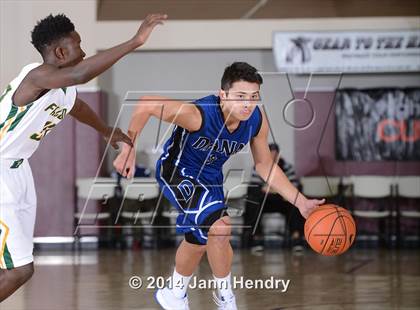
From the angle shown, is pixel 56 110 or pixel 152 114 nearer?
pixel 56 110

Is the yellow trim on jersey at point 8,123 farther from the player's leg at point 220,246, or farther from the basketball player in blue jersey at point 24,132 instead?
the player's leg at point 220,246

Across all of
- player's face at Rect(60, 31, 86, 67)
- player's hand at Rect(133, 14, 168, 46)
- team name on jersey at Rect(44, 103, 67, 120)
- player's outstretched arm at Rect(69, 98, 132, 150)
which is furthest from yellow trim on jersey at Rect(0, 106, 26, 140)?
player's hand at Rect(133, 14, 168, 46)

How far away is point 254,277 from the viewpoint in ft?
29.0

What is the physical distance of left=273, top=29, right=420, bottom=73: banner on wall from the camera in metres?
12.7

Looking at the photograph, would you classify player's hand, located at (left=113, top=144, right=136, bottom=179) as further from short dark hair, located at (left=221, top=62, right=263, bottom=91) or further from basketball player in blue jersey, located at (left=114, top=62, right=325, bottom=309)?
short dark hair, located at (left=221, top=62, right=263, bottom=91)

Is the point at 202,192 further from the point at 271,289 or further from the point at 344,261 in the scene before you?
the point at 344,261

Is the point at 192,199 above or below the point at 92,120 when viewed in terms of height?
below

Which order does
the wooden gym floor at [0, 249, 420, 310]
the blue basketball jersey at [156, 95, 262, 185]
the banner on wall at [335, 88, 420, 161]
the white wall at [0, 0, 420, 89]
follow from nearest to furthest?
the blue basketball jersey at [156, 95, 262, 185]
the wooden gym floor at [0, 249, 420, 310]
the white wall at [0, 0, 420, 89]
the banner on wall at [335, 88, 420, 161]

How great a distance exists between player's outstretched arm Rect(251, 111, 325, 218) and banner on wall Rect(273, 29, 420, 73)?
22.9 ft

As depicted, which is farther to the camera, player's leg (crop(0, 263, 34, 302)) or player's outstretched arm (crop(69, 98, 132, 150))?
player's outstretched arm (crop(69, 98, 132, 150))

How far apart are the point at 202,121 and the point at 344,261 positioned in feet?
17.4

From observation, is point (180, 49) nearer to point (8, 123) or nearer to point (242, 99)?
point (242, 99)

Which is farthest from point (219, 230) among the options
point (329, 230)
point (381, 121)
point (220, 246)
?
point (381, 121)

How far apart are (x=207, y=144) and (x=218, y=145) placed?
88mm
